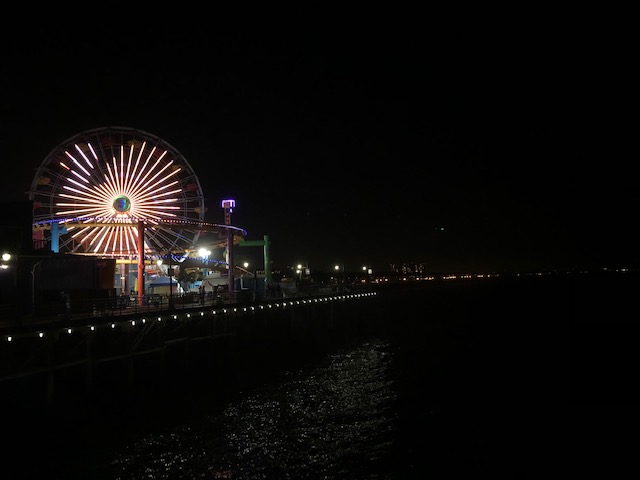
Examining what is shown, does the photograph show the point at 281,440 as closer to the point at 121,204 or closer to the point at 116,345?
the point at 116,345

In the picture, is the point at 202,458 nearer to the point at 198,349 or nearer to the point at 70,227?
the point at 198,349

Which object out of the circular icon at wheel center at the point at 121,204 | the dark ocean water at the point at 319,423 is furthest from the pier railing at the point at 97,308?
the circular icon at wheel center at the point at 121,204

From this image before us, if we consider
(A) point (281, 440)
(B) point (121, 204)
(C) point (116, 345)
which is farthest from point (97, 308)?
(B) point (121, 204)

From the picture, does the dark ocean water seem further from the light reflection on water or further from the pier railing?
the pier railing

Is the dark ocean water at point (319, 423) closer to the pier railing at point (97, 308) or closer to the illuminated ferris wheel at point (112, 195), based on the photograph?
the pier railing at point (97, 308)

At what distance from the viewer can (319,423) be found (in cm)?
2281

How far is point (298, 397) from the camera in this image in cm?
2741

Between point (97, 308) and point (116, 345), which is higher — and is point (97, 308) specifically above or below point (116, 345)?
above

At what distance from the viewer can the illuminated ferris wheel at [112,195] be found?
46750mm

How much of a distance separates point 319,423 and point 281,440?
2.63 meters

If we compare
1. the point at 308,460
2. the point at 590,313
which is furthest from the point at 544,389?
the point at 590,313

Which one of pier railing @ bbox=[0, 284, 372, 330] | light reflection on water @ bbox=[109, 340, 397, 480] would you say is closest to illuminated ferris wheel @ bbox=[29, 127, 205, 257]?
pier railing @ bbox=[0, 284, 372, 330]

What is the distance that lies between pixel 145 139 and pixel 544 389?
1513 inches

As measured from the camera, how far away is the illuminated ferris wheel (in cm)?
4675
